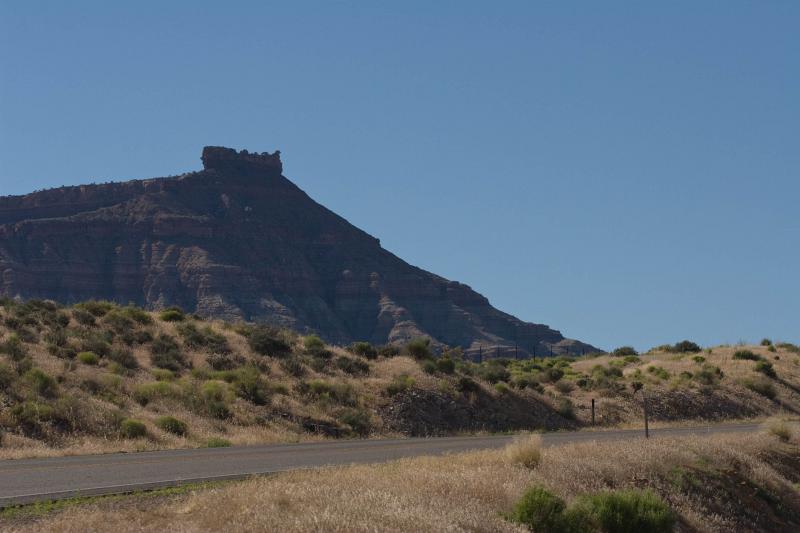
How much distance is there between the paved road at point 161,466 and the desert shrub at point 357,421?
25.2ft

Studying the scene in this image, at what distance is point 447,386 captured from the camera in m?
40.8

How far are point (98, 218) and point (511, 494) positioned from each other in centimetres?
14939

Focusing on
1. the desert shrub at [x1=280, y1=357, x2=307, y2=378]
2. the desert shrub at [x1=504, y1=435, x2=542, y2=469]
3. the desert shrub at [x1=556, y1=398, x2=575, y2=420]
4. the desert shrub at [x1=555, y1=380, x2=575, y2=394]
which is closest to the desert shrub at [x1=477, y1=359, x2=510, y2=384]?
the desert shrub at [x1=556, y1=398, x2=575, y2=420]

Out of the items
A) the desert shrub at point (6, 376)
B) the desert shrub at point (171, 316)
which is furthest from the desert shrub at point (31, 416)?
the desert shrub at point (171, 316)

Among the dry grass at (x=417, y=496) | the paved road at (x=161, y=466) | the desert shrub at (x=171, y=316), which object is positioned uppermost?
the desert shrub at (x=171, y=316)

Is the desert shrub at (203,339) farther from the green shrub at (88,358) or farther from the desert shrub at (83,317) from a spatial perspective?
the green shrub at (88,358)

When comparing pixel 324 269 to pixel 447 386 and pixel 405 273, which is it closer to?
pixel 405 273

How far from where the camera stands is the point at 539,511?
13.9 metres

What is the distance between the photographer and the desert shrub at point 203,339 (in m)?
41.1

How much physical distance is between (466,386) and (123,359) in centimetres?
1461

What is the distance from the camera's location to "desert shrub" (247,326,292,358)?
41875 millimetres

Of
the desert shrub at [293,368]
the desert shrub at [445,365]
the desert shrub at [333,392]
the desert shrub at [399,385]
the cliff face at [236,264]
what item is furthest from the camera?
the cliff face at [236,264]

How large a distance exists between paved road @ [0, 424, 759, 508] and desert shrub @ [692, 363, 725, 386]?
3219 cm

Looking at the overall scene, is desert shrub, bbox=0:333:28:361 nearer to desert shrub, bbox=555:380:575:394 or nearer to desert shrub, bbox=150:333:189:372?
desert shrub, bbox=150:333:189:372
